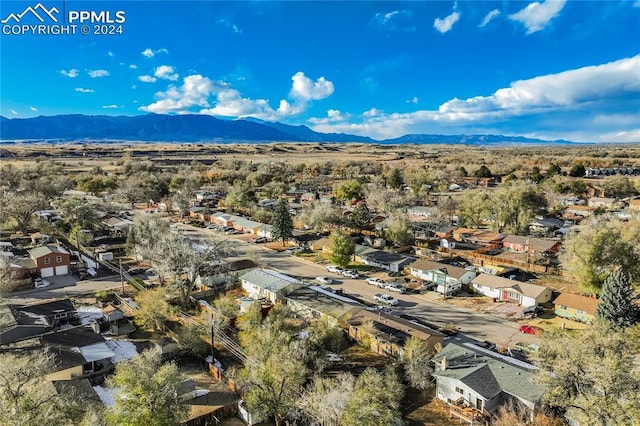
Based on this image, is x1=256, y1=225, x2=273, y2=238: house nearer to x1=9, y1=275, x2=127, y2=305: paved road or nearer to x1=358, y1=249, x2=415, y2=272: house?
x1=358, y1=249, x2=415, y2=272: house

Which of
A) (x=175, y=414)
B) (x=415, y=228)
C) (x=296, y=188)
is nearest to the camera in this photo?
(x=175, y=414)

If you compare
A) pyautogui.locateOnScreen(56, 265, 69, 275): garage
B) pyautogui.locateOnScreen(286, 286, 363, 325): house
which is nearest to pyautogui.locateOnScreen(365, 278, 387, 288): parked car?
pyautogui.locateOnScreen(286, 286, 363, 325): house

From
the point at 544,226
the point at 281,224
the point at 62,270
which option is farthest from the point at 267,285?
the point at 544,226

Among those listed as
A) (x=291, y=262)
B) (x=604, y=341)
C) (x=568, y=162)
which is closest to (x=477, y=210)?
(x=291, y=262)

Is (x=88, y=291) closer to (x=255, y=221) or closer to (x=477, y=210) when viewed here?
(x=255, y=221)

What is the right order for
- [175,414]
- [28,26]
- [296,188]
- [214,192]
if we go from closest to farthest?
[175,414], [28,26], [214,192], [296,188]

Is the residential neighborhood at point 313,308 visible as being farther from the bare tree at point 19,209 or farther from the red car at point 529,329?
the bare tree at point 19,209

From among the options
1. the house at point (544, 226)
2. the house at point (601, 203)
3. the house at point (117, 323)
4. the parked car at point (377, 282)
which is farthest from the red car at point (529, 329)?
the house at point (601, 203)
